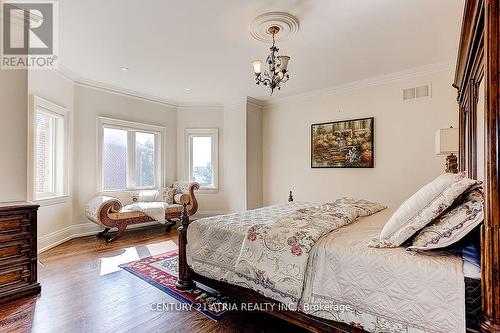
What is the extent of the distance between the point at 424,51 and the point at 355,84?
1.24 meters

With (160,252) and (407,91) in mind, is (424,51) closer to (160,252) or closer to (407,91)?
(407,91)

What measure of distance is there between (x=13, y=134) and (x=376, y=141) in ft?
15.4

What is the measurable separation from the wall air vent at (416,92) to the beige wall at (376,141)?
0.06 meters

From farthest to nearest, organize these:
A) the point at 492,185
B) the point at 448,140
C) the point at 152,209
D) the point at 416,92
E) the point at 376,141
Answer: the point at 152,209 < the point at 376,141 < the point at 416,92 < the point at 448,140 < the point at 492,185

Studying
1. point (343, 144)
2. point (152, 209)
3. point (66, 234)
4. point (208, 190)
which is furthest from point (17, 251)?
point (343, 144)

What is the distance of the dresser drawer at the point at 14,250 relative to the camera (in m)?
2.38

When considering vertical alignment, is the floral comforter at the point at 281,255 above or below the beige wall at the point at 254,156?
below

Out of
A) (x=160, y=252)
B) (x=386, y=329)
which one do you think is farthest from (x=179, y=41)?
(x=386, y=329)

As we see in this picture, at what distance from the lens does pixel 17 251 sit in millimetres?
2463

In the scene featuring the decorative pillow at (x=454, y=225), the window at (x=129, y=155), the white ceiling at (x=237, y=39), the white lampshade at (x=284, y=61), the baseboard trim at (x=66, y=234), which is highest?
the white ceiling at (x=237, y=39)

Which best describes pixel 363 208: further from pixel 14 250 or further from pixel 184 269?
pixel 14 250

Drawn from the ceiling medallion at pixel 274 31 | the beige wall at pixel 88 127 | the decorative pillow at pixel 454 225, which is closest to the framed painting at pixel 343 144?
the ceiling medallion at pixel 274 31

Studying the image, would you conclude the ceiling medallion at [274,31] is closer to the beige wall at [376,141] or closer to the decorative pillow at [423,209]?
the decorative pillow at [423,209]

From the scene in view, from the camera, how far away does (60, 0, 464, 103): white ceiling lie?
2531mm
